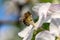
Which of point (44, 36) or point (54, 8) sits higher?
point (54, 8)

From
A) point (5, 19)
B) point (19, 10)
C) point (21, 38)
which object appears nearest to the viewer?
point (21, 38)

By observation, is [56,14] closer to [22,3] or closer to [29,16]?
[29,16]

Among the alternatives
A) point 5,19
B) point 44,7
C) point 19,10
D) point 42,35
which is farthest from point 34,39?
point 5,19

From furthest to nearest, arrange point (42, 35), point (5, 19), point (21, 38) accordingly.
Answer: point (5, 19) → point (21, 38) → point (42, 35)

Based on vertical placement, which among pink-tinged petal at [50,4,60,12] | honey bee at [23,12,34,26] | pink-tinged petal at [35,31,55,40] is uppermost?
pink-tinged petal at [50,4,60,12]

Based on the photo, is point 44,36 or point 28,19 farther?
point 28,19

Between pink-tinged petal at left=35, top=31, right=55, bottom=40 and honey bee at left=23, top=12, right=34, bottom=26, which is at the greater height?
honey bee at left=23, top=12, right=34, bottom=26

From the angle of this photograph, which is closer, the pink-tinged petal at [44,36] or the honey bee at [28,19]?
the pink-tinged petal at [44,36]

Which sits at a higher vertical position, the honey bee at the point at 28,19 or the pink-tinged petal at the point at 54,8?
the pink-tinged petal at the point at 54,8

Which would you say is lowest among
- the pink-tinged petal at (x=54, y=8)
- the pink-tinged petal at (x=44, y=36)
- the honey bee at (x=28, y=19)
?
the pink-tinged petal at (x=44, y=36)

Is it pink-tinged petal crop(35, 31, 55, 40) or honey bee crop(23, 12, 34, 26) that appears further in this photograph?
honey bee crop(23, 12, 34, 26)

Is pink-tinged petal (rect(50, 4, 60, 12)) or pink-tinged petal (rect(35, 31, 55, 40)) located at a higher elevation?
pink-tinged petal (rect(50, 4, 60, 12))
